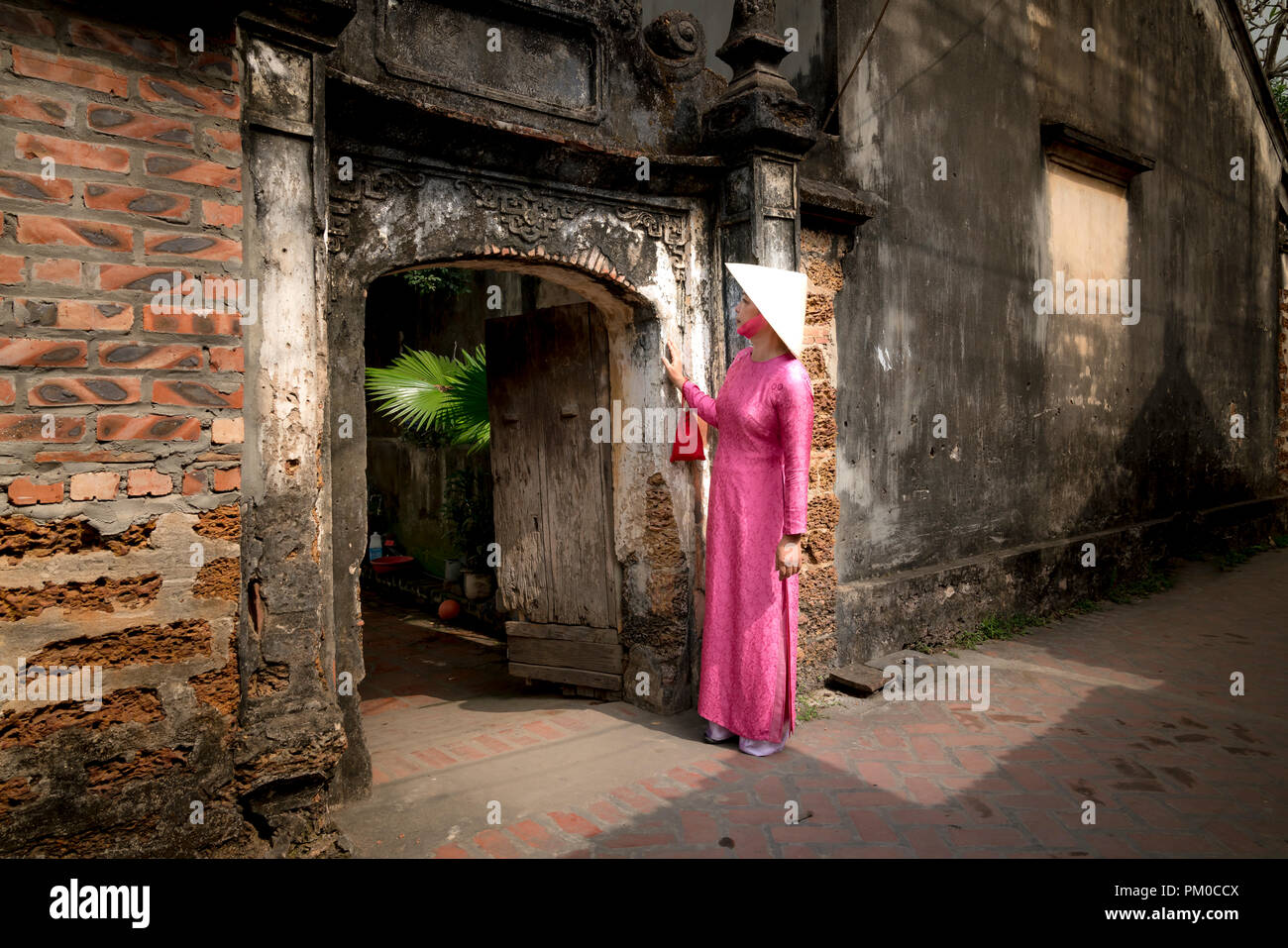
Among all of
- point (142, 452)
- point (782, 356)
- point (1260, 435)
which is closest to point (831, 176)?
point (782, 356)

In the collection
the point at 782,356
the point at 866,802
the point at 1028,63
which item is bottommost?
the point at 866,802

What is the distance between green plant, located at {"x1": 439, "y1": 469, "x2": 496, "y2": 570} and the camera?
745 centimetres

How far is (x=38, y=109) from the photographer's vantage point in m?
2.53

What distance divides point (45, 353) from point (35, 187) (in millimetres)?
485

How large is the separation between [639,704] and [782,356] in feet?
6.96

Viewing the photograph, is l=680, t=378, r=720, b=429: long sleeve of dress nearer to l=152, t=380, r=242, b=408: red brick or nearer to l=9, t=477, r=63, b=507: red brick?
l=152, t=380, r=242, b=408: red brick

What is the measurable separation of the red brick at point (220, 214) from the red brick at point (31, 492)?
3.14 ft

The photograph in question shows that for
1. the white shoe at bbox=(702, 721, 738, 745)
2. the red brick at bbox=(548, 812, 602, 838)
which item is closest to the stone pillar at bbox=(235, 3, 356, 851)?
the red brick at bbox=(548, 812, 602, 838)

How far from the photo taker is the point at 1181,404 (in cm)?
911

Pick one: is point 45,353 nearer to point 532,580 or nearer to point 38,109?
point 38,109

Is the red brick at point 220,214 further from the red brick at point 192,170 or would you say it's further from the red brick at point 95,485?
the red brick at point 95,485

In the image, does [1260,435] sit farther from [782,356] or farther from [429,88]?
[429,88]

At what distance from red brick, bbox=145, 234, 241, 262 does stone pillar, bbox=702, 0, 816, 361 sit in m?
2.59

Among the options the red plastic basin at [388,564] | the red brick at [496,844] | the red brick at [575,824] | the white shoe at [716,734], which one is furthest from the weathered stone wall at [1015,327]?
Answer: the red plastic basin at [388,564]
